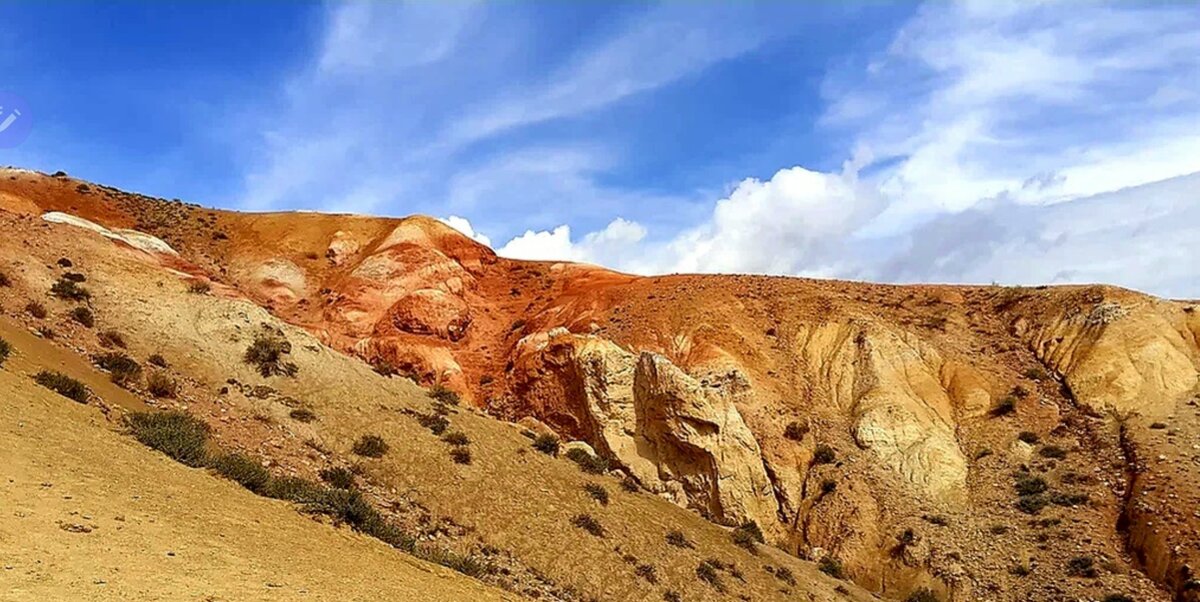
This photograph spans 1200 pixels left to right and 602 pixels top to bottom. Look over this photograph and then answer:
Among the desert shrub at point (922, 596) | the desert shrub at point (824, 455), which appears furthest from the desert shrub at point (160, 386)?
the desert shrub at point (824, 455)

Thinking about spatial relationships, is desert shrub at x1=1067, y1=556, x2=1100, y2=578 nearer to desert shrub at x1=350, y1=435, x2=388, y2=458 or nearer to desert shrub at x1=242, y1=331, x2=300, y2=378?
desert shrub at x1=350, y1=435, x2=388, y2=458

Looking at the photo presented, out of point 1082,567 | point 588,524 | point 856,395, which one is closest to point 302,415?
point 588,524

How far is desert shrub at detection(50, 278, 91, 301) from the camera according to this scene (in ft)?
68.6

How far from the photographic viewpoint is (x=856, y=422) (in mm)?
32469

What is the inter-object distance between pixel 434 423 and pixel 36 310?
10550mm

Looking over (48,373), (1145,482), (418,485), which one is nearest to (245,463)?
(48,373)

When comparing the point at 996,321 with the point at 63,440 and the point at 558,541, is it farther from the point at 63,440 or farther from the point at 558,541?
the point at 63,440

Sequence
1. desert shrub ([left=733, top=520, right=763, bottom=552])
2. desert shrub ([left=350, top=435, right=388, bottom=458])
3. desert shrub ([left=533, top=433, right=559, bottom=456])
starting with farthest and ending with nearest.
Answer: desert shrub ([left=533, top=433, right=559, bottom=456])
desert shrub ([left=733, top=520, right=763, bottom=552])
desert shrub ([left=350, top=435, right=388, bottom=458])

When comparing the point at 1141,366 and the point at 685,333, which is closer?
the point at 1141,366

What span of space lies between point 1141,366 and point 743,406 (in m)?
16.1

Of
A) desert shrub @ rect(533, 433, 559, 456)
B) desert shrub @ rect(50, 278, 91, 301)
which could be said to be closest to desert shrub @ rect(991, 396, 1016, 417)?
desert shrub @ rect(533, 433, 559, 456)

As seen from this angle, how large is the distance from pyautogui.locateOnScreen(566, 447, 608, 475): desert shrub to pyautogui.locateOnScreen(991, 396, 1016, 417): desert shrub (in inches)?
705

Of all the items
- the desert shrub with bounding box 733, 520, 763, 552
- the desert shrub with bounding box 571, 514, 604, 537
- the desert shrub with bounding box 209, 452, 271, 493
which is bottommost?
the desert shrub with bounding box 733, 520, 763, 552

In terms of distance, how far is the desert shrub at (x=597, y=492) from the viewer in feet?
71.9
